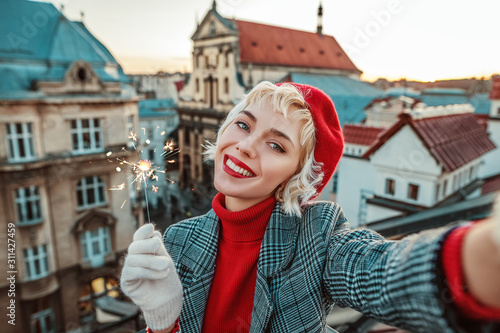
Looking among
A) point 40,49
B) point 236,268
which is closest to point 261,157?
point 236,268

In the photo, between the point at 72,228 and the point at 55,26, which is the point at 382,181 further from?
the point at 55,26

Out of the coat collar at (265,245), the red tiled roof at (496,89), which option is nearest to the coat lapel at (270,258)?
the coat collar at (265,245)

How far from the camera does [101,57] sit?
279 inches

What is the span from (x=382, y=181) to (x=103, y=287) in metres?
6.05

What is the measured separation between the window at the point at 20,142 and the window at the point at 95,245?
183cm

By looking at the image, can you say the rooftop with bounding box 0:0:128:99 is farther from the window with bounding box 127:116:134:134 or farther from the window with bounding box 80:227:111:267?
the window with bounding box 80:227:111:267

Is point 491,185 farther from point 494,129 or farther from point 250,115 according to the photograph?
point 250,115

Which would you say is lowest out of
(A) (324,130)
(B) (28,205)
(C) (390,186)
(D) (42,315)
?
(D) (42,315)

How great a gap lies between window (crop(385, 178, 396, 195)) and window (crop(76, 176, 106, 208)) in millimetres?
5204

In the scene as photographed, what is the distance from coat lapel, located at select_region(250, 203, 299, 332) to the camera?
3.10ft

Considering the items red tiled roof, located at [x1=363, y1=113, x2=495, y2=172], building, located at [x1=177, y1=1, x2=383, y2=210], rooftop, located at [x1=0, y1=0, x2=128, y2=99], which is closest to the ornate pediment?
building, located at [x1=177, y1=1, x2=383, y2=210]

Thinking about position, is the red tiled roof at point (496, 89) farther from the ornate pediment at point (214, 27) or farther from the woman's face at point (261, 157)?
the ornate pediment at point (214, 27)

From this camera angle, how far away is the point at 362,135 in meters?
5.25

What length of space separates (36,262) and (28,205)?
43.2 inches
